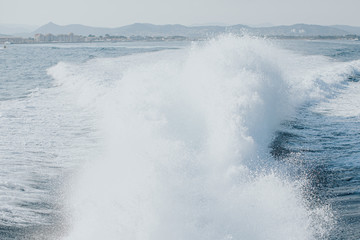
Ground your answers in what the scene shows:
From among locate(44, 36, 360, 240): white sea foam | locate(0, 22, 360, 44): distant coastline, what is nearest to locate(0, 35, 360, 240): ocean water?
locate(44, 36, 360, 240): white sea foam

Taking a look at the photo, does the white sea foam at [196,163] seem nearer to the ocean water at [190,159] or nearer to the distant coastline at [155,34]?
the ocean water at [190,159]

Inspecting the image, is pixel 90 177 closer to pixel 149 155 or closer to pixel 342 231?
pixel 149 155

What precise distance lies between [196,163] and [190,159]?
159 mm

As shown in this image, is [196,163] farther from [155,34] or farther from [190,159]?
[155,34]

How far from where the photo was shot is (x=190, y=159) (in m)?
7.79

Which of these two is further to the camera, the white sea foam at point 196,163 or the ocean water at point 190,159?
the ocean water at point 190,159

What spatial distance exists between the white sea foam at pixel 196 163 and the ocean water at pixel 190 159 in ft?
0.09

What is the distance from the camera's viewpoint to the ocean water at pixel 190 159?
18.6 feet

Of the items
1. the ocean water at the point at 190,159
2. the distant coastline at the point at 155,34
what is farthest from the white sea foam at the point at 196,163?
the distant coastline at the point at 155,34

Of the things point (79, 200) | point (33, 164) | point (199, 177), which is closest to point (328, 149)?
point (199, 177)

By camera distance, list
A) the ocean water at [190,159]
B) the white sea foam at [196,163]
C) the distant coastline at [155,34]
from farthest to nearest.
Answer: the distant coastline at [155,34] < the ocean water at [190,159] < the white sea foam at [196,163]

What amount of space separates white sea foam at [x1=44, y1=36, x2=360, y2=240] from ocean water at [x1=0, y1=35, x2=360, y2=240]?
29 mm

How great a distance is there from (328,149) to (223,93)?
10.8 feet

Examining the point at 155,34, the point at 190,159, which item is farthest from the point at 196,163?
the point at 155,34
